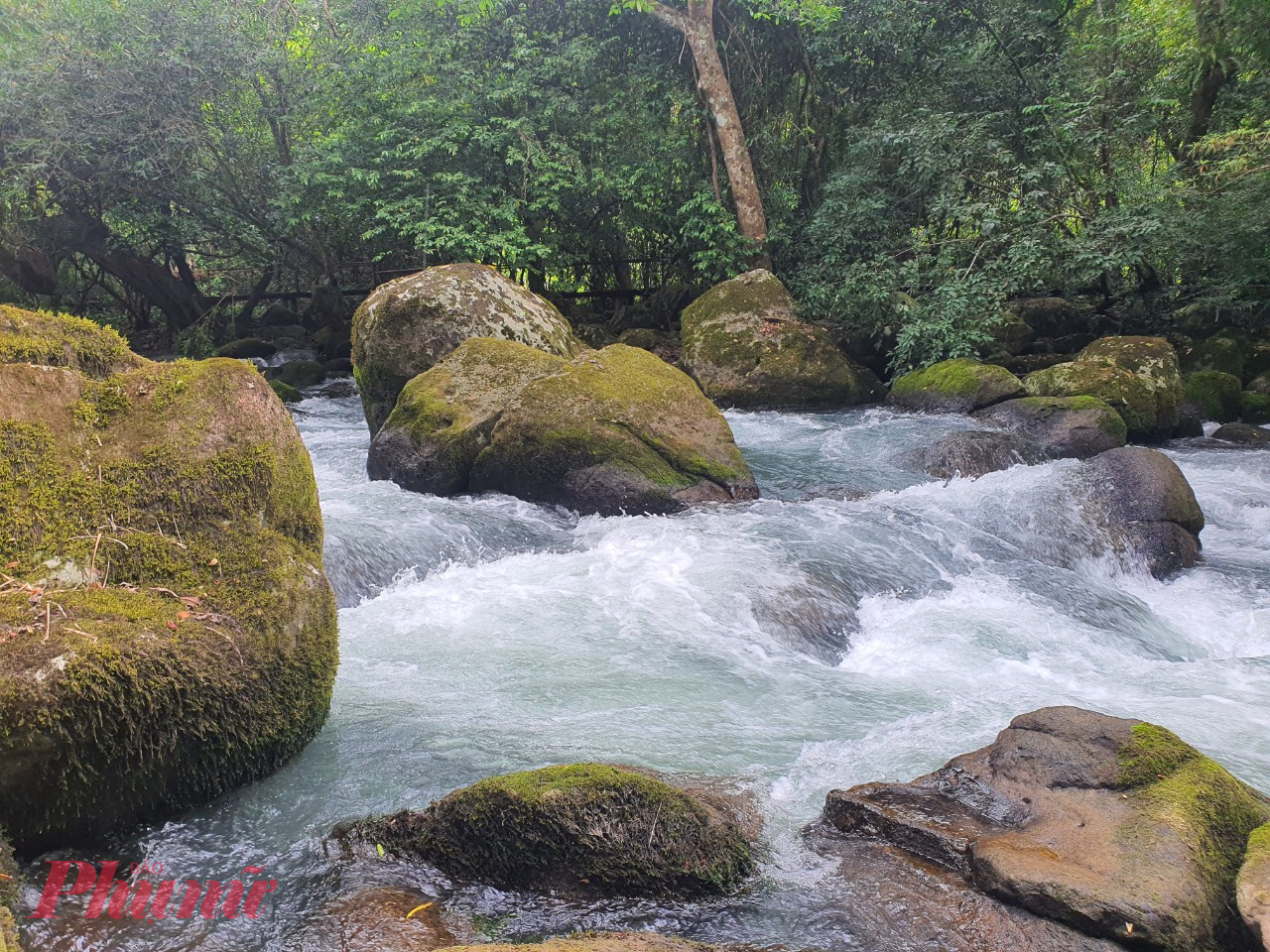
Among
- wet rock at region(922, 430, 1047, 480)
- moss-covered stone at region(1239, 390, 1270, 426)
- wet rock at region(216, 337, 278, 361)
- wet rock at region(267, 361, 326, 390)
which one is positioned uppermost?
wet rock at region(216, 337, 278, 361)

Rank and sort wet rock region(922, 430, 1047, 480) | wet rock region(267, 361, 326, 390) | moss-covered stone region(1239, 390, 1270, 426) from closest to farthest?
wet rock region(922, 430, 1047, 480) → moss-covered stone region(1239, 390, 1270, 426) → wet rock region(267, 361, 326, 390)

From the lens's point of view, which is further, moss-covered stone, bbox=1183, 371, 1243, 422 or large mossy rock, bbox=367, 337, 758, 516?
moss-covered stone, bbox=1183, 371, 1243, 422

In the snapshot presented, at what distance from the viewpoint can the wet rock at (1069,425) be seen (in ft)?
32.5

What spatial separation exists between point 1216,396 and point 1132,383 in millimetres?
2010

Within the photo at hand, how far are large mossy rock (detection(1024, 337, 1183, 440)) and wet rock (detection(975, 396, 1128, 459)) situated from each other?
579mm

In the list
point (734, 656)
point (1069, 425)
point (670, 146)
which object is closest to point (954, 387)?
point (1069, 425)

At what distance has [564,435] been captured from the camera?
8.06 meters

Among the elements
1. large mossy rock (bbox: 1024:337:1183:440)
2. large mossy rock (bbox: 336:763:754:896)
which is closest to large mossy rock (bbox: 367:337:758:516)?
large mossy rock (bbox: 336:763:754:896)

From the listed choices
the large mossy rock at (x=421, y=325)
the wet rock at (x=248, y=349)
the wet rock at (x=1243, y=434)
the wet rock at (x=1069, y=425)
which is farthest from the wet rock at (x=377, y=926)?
the wet rock at (x=248, y=349)

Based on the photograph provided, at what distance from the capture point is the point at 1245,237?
11.9 metres

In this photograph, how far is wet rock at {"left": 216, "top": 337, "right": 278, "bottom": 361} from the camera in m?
17.8

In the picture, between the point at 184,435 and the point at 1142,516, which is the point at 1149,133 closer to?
the point at 1142,516

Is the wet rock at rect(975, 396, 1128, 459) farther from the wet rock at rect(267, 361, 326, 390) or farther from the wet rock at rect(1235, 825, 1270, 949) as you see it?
the wet rock at rect(267, 361, 326, 390)

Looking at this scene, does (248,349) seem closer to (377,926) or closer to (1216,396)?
(1216,396)
